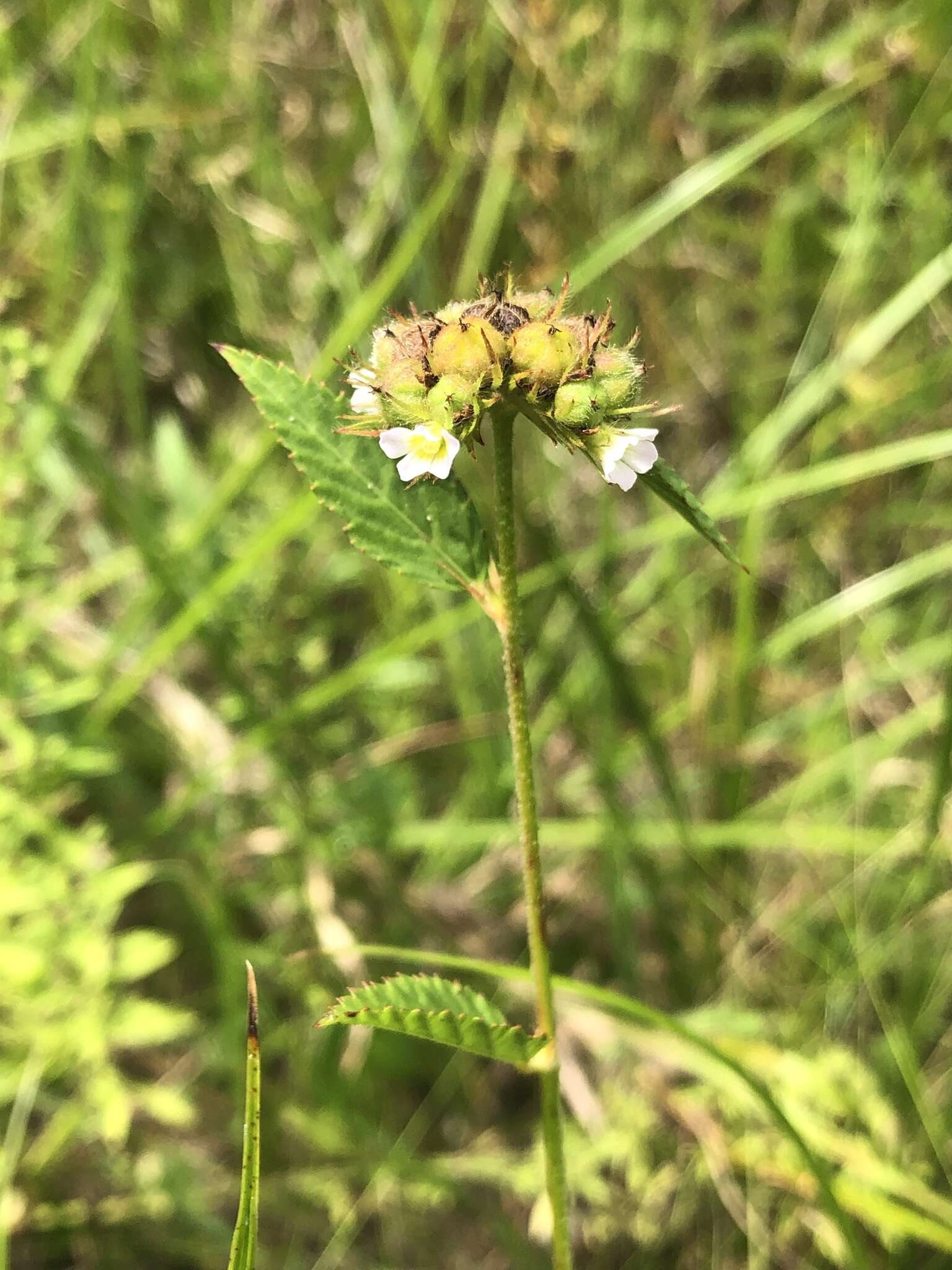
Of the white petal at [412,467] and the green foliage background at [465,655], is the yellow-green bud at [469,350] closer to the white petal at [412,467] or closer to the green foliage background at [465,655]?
the white petal at [412,467]

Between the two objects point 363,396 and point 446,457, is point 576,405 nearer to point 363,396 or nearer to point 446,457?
point 446,457

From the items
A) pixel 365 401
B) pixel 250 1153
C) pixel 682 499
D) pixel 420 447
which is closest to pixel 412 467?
pixel 420 447

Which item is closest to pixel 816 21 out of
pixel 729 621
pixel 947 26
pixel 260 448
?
pixel 947 26

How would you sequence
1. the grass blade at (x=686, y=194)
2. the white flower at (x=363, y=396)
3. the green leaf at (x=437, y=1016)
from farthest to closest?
1. the grass blade at (x=686, y=194)
2. the white flower at (x=363, y=396)
3. the green leaf at (x=437, y=1016)

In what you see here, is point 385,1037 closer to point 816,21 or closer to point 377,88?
point 377,88

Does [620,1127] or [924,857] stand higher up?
[924,857]

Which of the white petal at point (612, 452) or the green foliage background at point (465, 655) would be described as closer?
the white petal at point (612, 452)

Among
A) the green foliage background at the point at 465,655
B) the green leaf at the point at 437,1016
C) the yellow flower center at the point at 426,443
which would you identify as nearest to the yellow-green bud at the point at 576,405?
the yellow flower center at the point at 426,443
